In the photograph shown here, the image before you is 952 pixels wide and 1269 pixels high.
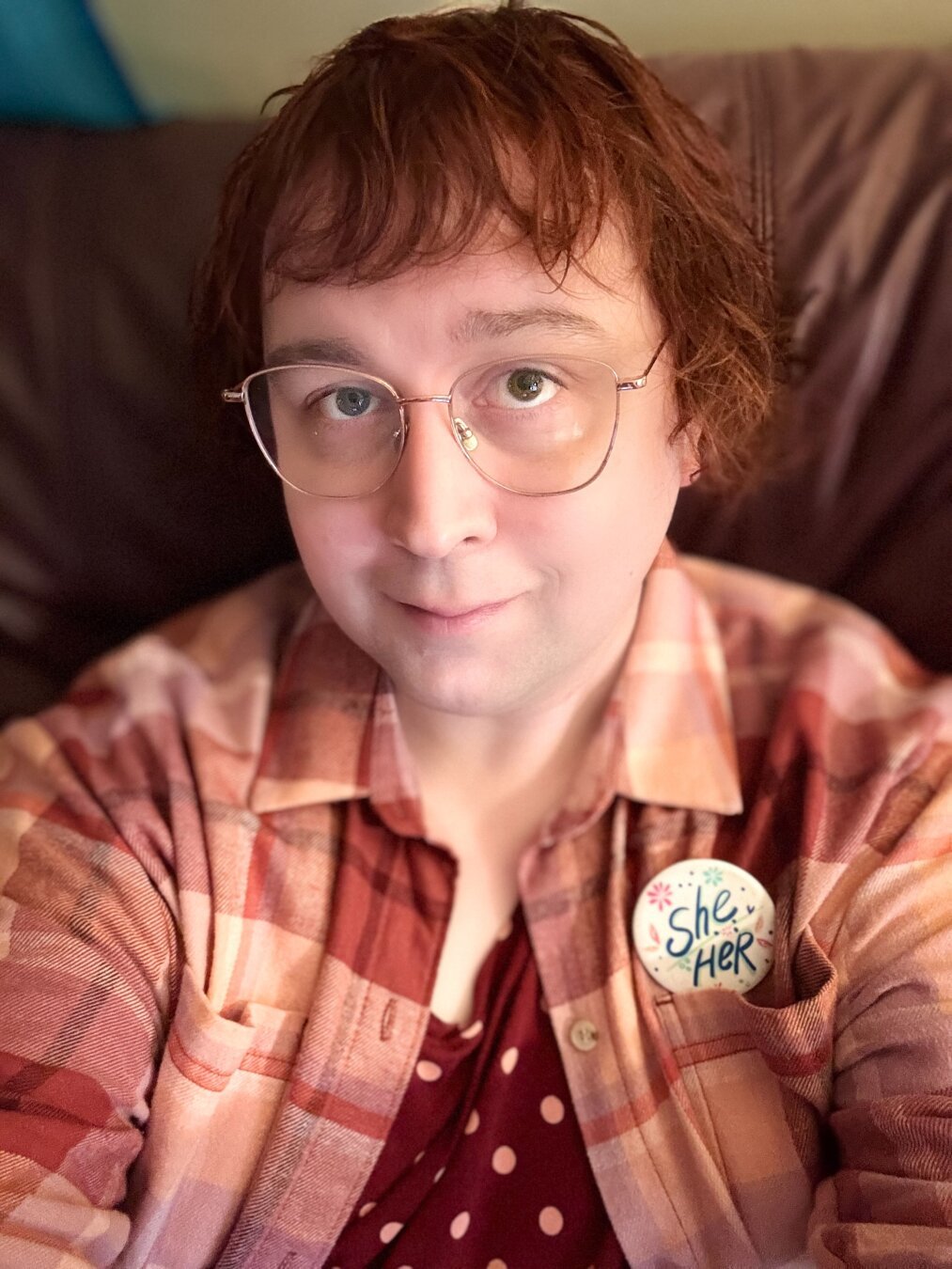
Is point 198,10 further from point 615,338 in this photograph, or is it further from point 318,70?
point 615,338

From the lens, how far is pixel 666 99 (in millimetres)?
1007

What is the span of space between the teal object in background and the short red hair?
0.42 meters

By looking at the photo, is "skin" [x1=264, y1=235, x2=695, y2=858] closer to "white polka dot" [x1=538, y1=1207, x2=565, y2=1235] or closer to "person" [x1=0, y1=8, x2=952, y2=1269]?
"person" [x1=0, y1=8, x2=952, y2=1269]

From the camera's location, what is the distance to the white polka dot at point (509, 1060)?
0.98m

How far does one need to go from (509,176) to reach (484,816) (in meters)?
0.61

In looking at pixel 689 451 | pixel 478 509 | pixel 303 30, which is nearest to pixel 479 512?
pixel 478 509

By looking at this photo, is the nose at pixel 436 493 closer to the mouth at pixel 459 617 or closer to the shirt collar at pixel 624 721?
the mouth at pixel 459 617

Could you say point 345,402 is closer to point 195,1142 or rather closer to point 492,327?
point 492,327

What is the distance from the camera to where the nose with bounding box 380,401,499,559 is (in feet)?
2.74

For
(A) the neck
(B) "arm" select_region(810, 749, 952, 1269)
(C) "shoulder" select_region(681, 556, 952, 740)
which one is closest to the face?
(A) the neck

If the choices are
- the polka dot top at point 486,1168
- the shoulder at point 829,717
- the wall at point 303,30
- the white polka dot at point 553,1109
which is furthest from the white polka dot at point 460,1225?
the wall at point 303,30

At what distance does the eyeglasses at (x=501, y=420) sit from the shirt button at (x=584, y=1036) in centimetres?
49

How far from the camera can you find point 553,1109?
977 millimetres

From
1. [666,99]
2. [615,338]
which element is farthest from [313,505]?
[666,99]
